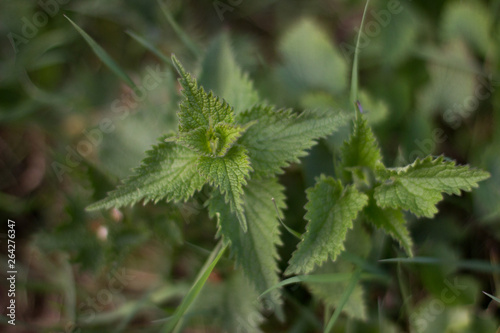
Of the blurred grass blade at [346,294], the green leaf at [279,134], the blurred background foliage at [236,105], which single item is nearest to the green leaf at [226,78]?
the blurred background foliage at [236,105]

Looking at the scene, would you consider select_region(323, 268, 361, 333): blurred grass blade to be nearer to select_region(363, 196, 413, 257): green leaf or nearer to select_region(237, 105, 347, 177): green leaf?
select_region(363, 196, 413, 257): green leaf

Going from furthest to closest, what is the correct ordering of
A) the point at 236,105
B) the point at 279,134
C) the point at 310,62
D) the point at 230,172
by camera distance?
the point at 310,62, the point at 236,105, the point at 279,134, the point at 230,172

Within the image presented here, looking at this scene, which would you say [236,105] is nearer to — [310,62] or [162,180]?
[162,180]

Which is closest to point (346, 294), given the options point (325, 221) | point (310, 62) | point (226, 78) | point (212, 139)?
point (325, 221)

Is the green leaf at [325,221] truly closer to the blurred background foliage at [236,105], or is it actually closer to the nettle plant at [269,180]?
the nettle plant at [269,180]

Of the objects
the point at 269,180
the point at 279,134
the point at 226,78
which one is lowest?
the point at 269,180

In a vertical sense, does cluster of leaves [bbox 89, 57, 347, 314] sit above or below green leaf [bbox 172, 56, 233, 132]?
below

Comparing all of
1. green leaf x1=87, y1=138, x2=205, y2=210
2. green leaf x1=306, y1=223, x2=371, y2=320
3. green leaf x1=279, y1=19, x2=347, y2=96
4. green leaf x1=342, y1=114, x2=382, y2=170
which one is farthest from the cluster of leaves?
green leaf x1=279, y1=19, x2=347, y2=96
